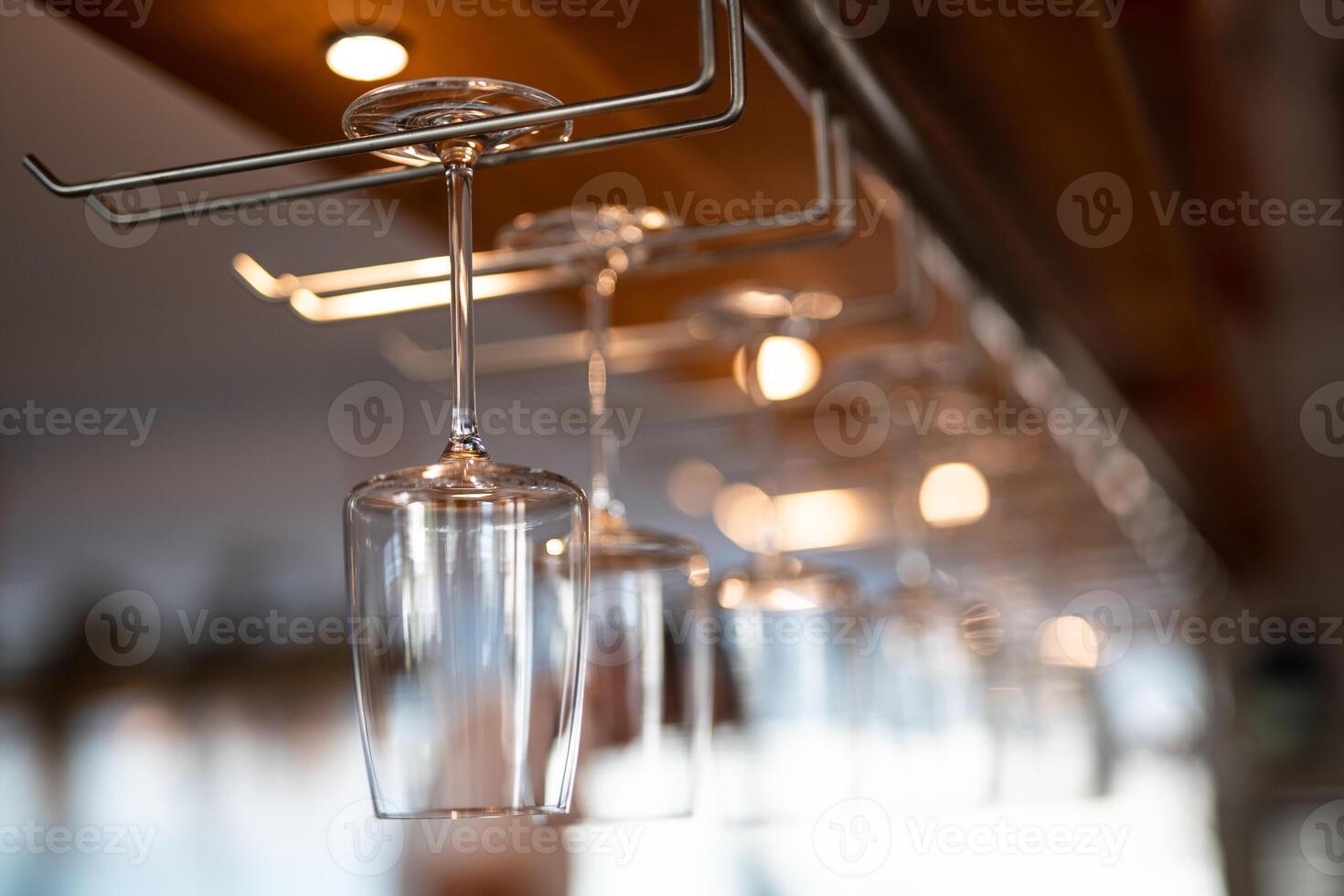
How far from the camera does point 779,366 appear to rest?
879 millimetres

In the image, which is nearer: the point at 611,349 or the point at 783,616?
the point at 783,616

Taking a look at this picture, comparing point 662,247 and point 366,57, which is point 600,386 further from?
point 366,57

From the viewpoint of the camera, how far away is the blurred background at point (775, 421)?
714 mm

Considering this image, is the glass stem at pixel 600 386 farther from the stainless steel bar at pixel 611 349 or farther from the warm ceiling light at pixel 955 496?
the warm ceiling light at pixel 955 496

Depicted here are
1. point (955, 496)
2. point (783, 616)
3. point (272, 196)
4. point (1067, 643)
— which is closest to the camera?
point (272, 196)

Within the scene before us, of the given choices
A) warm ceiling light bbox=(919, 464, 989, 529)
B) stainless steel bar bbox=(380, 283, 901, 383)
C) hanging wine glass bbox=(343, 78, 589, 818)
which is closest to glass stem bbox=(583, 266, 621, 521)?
hanging wine glass bbox=(343, 78, 589, 818)

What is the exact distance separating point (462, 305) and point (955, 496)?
1.20 metres

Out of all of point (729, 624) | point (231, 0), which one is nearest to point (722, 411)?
point (729, 624)

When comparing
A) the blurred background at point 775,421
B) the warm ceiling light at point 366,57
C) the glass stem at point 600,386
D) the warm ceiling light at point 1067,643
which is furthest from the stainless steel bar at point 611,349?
the warm ceiling light at point 1067,643

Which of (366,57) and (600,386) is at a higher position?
(366,57)

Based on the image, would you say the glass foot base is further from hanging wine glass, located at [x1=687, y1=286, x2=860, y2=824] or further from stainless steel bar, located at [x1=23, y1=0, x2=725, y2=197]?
hanging wine glass, located at [x1=687, y1=286, x2=860, y2=824]

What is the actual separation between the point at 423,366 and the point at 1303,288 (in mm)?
1034

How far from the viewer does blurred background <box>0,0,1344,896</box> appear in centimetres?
71

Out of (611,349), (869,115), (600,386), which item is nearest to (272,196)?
(600,386)
